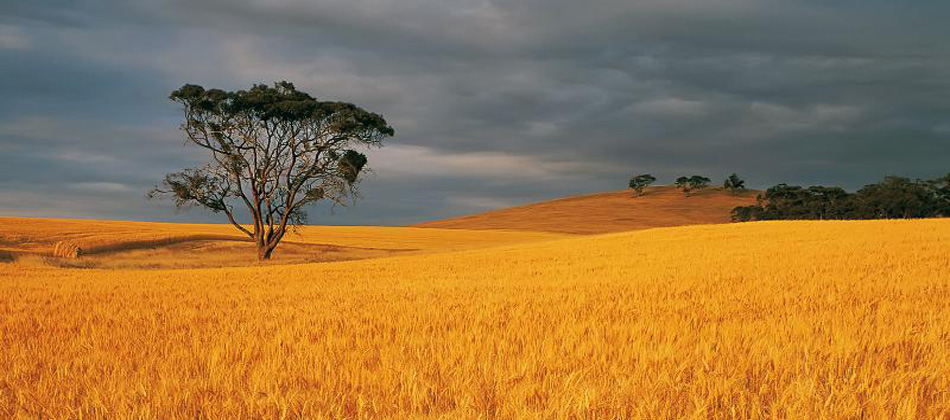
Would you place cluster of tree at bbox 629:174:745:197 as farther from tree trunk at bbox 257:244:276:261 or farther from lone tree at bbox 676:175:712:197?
tree trunk at bbox 257:244:276:261

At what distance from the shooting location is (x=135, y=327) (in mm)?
8656

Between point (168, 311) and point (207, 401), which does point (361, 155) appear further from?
point (207, 401)


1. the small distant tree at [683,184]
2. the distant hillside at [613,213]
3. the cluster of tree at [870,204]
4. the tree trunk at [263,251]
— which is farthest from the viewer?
the small distant tree at [683,184]

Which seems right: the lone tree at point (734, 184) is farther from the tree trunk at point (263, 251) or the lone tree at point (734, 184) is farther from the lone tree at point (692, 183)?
the tree trunk at point (263, 251)

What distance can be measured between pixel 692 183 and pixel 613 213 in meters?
40.7

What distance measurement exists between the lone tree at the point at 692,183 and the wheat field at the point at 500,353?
142048mm

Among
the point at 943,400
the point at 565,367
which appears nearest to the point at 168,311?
the point at 565,367

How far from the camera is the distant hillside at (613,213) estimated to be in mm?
106375

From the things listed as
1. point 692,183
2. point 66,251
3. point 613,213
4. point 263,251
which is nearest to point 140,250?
point 66,251

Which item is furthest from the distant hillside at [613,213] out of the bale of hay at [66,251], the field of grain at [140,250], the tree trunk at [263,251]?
the bale of hay at [66,251]

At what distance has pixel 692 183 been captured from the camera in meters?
151

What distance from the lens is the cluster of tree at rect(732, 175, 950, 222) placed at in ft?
295

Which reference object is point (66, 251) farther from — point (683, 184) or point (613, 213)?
point (683, 184)

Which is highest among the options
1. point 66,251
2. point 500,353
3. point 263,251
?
point 500,353
